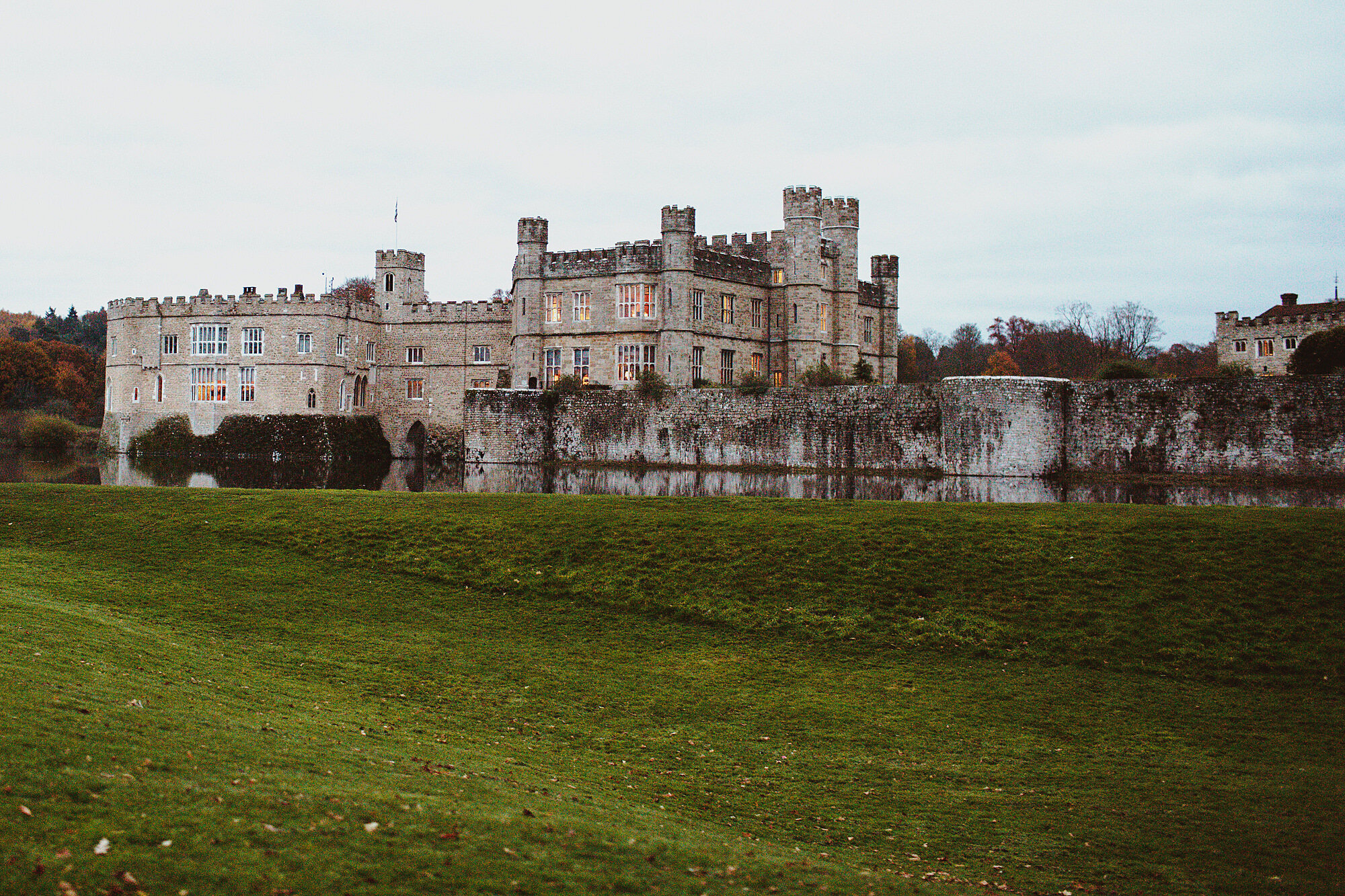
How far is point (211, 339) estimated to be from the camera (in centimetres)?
6481

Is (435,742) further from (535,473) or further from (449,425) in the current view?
(449,425)

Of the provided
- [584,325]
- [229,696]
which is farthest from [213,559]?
[584,325]

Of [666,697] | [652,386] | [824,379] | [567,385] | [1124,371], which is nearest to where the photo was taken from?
[666,697]

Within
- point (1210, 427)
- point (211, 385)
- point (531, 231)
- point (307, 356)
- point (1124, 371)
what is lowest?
point (1210, 427)

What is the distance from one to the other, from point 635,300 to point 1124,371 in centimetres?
2397

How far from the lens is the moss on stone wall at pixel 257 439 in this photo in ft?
205

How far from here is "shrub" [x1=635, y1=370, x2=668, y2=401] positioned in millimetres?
50469

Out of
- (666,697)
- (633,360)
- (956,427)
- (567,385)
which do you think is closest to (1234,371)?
(956,427)

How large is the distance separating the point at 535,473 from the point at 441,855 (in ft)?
127

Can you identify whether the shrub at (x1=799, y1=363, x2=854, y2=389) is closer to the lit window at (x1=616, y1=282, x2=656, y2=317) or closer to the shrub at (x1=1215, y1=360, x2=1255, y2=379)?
the lit window at (x1=616, y1=282, x2=656, y2=317)

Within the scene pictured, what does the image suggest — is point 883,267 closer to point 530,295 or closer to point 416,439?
point 530,295

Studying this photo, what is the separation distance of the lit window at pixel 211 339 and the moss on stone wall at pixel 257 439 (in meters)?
4.09

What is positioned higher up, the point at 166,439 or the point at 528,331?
the point at 528,331

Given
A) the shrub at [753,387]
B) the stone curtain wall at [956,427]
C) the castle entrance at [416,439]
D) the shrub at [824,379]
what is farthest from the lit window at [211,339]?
the shrub at [824,379]
